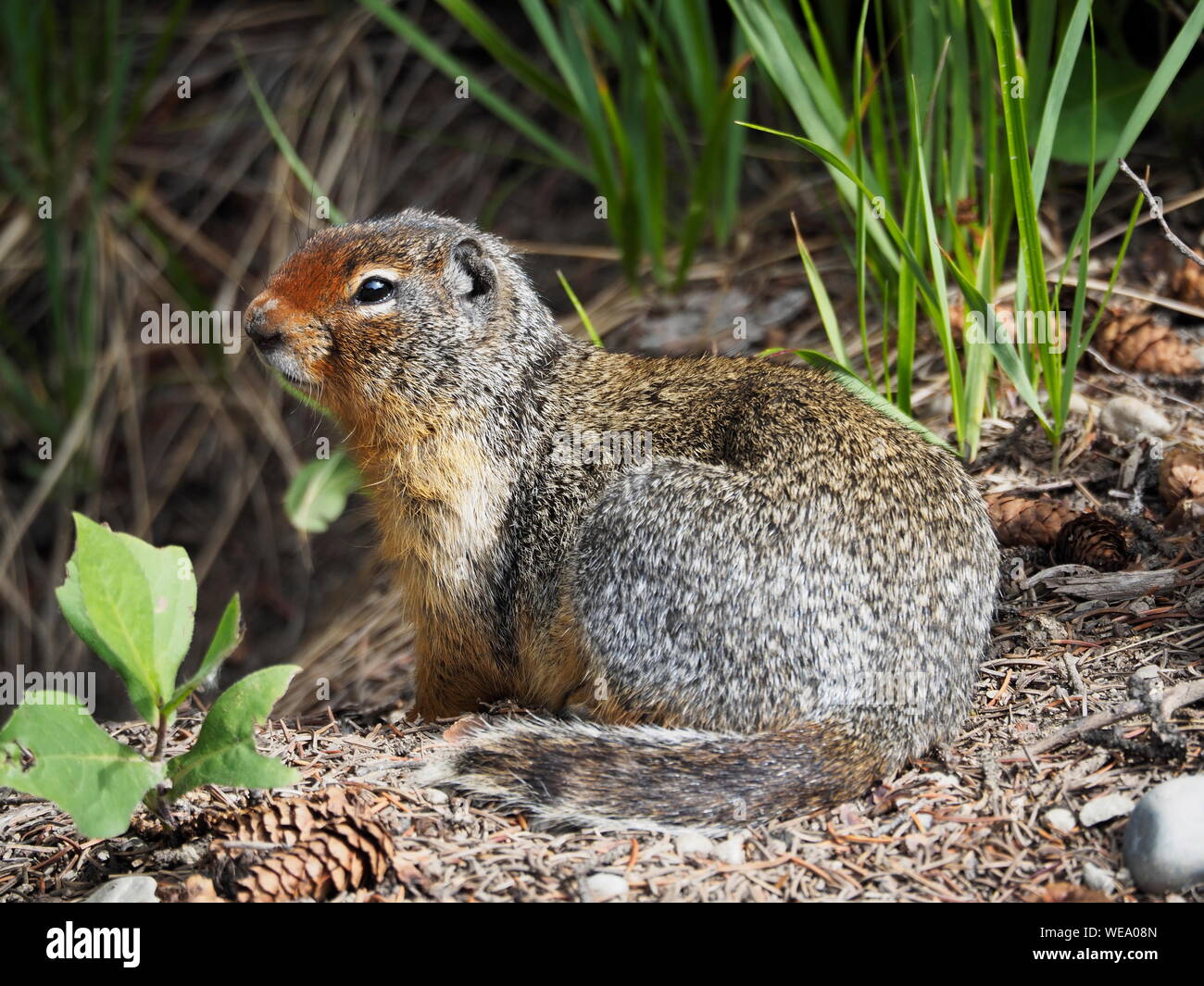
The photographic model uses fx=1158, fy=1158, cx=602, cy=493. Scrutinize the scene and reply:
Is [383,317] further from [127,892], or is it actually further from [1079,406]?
[1079,406]

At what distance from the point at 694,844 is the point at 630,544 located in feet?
3.25

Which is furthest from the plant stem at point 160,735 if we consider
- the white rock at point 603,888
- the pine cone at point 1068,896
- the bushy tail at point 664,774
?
the pine cone at point 1068,896

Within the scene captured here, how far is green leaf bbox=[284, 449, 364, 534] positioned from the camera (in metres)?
5.59

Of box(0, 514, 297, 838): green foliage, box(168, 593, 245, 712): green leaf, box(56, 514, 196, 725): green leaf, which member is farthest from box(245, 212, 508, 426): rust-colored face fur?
box(168, 593, 245, 712): green leaf

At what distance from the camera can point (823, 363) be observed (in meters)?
4.34

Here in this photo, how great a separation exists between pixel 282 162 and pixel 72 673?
3546 mm

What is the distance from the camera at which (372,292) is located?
4215mm

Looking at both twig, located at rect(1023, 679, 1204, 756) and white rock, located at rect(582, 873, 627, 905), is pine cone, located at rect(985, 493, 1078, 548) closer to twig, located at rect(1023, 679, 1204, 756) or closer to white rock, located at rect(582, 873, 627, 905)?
twig, located at rect(1023, 679, 1204, 756)

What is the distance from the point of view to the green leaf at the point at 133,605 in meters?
3.00

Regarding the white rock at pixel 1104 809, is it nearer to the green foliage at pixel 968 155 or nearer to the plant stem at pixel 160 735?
the green foliage at pixel 968 155

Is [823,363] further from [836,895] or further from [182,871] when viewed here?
[182,871]

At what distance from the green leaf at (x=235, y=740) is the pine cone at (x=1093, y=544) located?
107 inches

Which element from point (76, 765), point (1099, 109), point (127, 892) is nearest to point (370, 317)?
point (76, 765)

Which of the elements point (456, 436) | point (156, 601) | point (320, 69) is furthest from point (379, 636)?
point (320, 69)
